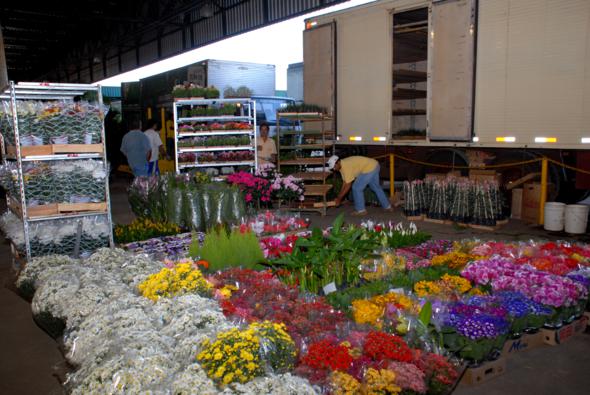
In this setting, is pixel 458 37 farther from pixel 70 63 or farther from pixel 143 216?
pixel 70 63

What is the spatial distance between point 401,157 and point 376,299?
7893mm

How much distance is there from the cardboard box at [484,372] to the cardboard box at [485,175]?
19.9ft

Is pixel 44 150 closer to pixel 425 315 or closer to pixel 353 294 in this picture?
pixel 353 294

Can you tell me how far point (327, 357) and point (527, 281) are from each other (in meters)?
2.56

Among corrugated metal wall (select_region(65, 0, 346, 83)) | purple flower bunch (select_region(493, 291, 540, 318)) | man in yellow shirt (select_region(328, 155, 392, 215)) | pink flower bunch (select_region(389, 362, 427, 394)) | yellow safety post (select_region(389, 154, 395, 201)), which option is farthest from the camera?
corrugated metal wall (select_region(65, 0, 346, 83))

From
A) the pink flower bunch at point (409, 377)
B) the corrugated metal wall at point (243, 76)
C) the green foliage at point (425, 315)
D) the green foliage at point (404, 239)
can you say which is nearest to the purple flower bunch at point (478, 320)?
the green foliage at point (425, 315)

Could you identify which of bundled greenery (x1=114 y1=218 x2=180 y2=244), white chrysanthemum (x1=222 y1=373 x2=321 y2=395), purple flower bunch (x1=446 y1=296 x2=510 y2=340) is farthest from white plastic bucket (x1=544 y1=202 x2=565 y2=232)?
white chrysanthemum (x1=222 y1=373 x2=321 y2=395)

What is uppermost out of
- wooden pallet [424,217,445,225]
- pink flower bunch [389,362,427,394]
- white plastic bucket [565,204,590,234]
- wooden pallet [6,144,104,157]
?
wooden pallet [6,144,104,157]

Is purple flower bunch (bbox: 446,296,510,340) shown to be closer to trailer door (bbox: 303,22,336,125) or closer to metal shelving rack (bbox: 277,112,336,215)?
metal shelving rack (bbox: 277,112,336,215)

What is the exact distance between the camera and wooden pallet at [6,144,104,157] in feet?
19.6

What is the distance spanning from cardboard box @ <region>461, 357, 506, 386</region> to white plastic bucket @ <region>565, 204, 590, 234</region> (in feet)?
18.0

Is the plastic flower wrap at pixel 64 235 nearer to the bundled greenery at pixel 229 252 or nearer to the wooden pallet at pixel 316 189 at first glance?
the bundled greenery at pixel 229 252

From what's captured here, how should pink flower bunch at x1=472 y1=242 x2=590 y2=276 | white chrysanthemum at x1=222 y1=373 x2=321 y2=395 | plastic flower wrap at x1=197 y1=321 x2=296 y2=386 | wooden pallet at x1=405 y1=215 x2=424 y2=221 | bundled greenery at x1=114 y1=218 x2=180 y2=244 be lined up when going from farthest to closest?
wooden pallet at x1=405 y1=215 x2=424 y2=221
bundled greenery at x1=114 y1=218 x2=180 y2=244
pink flower bunch at x1=472 y1=242 x2=590 y2=276
plastic flower wrap at x1=197 y1=321 x2=296 y2=386
white chrysanthemum at x1=222 y1=373 x2=321 y2=395

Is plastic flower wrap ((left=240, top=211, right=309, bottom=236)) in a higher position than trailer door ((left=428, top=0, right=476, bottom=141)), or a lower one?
lower
